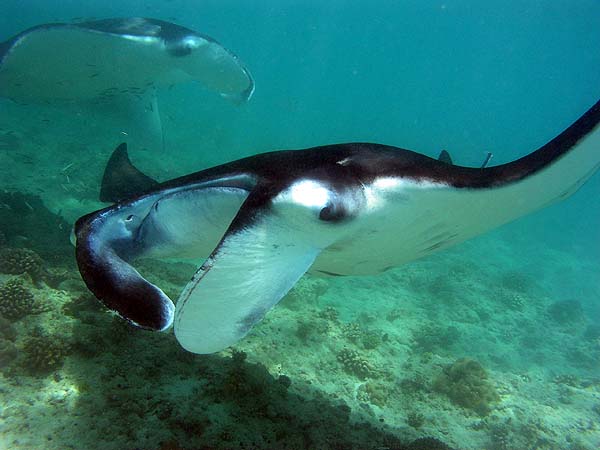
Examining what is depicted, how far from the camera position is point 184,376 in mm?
2949

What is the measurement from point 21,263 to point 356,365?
15.8 feet

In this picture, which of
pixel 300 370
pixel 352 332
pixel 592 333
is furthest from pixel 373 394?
pixel 592 333

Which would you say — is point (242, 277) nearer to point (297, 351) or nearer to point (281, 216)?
point (281, 216)

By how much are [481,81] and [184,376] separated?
128 meters

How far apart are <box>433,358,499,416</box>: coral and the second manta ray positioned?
4470 millimetres

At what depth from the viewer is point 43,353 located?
Result: 2879 millimetres

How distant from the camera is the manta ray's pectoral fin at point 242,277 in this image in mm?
1287

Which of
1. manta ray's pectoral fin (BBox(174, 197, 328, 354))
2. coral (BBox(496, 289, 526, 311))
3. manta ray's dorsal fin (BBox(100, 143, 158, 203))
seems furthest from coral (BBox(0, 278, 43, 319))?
coral (BBox(496, 289, 526, 311))

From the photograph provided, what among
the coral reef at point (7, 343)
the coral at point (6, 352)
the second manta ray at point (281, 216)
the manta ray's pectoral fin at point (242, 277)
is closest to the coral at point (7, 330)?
the coral reef at point (7, 343)

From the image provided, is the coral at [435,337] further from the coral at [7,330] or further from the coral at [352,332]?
the coral at [7,330]

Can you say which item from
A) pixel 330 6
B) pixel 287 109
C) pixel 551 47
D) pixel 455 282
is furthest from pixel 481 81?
pixel 455 282

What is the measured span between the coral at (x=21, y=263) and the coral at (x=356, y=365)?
436 cm

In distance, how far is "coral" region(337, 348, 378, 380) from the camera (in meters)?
5.57

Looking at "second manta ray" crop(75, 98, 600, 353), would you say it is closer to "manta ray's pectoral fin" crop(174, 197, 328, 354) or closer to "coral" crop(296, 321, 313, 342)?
"manta ray's pectoral fin" crop(174, 197, 328, 354)
